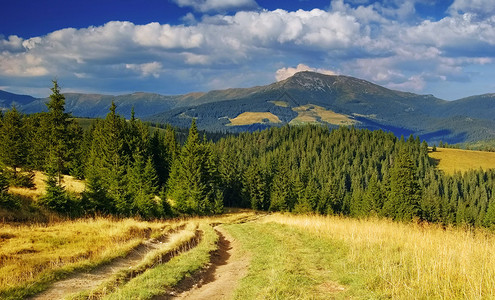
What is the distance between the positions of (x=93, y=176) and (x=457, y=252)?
33.4 metres

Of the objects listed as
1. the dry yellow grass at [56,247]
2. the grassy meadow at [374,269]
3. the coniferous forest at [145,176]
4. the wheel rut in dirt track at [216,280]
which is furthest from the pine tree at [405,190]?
the wheel rut in dirt track at [216,280]

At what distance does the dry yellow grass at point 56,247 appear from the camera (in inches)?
514

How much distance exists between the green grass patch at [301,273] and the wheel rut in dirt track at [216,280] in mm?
543

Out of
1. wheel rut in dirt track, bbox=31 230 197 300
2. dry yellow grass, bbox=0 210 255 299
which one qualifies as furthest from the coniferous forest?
wheel rut in dirt track, bbox=31 230 197 300

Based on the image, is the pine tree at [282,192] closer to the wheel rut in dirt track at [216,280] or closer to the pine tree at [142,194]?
the pine tree at [142,194]

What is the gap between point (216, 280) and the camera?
1379 cm

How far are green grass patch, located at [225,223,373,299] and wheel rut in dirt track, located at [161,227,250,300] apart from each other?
543mm

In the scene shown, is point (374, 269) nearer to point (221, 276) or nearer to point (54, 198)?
point (221, 276)

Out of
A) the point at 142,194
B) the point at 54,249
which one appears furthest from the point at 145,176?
the point at 54,249

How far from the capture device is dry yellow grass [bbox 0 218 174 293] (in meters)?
13.0

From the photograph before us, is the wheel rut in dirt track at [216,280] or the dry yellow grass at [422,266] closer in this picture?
the dry yellow grass at [422,266]

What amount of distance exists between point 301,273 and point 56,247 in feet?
47.2

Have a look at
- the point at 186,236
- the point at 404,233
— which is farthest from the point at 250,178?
the point at 404,233

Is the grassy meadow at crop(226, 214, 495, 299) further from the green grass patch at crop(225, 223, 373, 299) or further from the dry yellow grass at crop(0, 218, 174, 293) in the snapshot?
the dry yellow grass at crop(0, 218, 174, 293)
